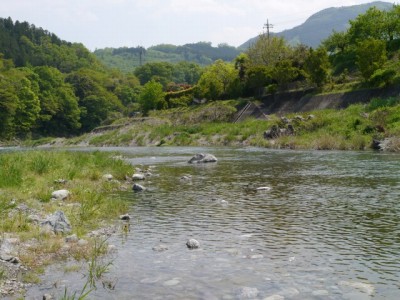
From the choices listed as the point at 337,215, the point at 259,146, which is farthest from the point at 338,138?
the point at 337,215

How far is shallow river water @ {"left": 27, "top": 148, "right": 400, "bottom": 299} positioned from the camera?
25.7ft

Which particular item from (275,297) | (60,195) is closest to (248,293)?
(275,297)

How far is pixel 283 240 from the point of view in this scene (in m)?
10.9

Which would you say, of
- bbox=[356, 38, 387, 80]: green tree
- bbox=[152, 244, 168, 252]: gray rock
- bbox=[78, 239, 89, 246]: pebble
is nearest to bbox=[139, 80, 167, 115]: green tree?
bbox=[356, 38, 387, 80]: green tree

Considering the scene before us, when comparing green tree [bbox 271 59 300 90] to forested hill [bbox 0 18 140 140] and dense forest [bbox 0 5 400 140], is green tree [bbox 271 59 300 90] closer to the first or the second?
dense forest [bbox 0 5 400 140]

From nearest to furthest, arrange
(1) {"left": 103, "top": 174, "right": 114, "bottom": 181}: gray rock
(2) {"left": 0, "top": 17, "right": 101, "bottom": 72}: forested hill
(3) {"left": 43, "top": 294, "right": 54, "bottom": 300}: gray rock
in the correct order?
(3) {"left": 43, "top": 294, "right": 54, "bottom": 300}: gray rock, (1) {"left": 103, "top": 174, "right": 114, "bottom": 181}: gray rock, (2) {"left": 0, "top": 17, "right": 101, "bottom": 72}: forested hill

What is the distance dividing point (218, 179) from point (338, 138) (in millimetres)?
21258

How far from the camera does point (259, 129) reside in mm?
53875

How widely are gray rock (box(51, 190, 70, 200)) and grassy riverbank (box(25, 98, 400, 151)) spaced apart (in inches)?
1079

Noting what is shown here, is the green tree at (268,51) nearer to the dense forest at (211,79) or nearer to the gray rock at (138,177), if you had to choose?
the dense forest at (211,79)

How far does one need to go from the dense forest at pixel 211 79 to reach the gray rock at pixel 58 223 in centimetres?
4781

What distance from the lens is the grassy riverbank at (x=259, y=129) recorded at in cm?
3981

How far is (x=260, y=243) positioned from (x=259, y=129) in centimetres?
4386

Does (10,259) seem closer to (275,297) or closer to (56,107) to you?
(275,297)
